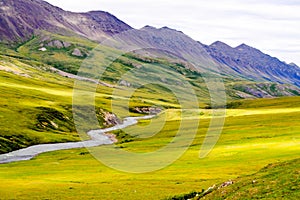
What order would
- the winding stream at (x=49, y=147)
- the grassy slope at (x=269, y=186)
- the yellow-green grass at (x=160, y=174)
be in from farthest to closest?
the winding stream at (x=49, y=147) < the yellow-green grass at (x=160, y=174) < the grassy slope at (x=269, y=186)

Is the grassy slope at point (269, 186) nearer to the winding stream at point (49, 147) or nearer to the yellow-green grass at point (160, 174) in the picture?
the yellow-green grass at point (160, 174)

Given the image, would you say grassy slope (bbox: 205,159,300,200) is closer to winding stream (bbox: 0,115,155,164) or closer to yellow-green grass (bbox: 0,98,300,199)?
→ yellow-green grass (bbox: 0,98,300,199)

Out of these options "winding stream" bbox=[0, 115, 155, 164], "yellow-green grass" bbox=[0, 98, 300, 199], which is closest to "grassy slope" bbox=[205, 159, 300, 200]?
"yellow-green grass" bbox=[0, 98, 300, 199]

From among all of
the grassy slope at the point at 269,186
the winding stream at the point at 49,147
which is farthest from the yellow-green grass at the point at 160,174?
the winding stream at the point at 49,147

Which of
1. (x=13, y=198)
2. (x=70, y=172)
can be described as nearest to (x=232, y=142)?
(x=70, y=172)

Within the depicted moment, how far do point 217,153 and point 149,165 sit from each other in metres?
→ 16.0

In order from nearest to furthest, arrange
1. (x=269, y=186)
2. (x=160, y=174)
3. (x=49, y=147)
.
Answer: (x=269, y=186) → (x=160, y=174) → (x=49, y=147)

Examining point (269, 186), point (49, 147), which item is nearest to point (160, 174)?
point (269, 186)

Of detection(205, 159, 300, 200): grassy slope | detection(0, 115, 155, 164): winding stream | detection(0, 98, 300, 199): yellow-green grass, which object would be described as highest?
detection(205, 159, 300, 200): grassy slope

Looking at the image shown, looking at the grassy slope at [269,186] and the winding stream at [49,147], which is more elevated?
the grassy slope at [269,186]

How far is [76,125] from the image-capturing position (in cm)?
17912

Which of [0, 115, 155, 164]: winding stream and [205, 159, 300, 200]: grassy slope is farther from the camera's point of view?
[0, 115, 155, 164]: winding stream

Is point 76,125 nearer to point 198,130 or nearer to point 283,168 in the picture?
point 198,130

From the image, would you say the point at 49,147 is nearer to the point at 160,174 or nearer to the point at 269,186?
the point at 160,174
